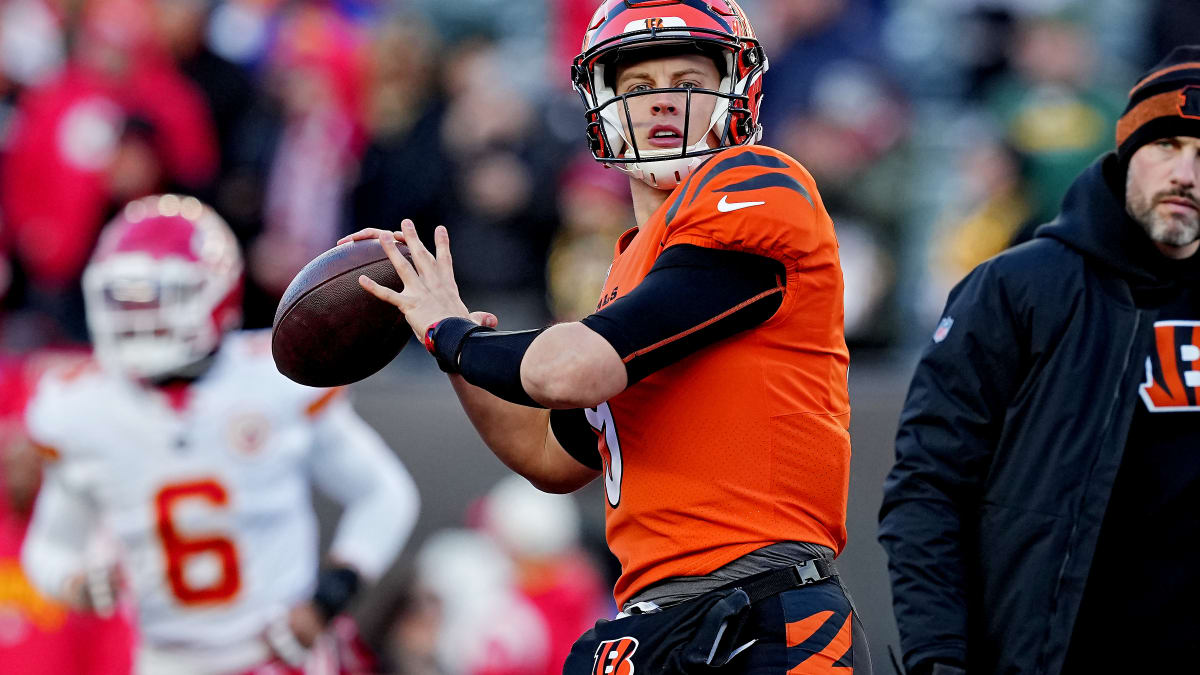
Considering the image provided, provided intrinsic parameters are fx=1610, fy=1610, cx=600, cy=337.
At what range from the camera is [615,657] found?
2.77m

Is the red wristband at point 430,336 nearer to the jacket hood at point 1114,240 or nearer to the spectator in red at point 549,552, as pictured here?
the jacket hood at point 1114,240

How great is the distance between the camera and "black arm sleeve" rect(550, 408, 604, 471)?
3.23 meters

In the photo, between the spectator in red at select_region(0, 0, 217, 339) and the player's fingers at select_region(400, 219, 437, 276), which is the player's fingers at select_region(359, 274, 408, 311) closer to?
the player's fingers at select_region(400, 219, 437, 276)

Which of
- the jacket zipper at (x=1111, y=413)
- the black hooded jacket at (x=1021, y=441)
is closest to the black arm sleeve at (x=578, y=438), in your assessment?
the black hooded jacket at (x=1021, y=441)

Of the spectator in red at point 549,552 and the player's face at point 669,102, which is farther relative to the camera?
the spectator in red at point 549,552

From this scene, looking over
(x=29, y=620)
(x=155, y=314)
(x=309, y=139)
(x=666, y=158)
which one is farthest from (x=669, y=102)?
(x=309, y=139)

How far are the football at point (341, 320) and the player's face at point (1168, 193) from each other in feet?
5.27

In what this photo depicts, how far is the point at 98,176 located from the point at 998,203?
165 inches

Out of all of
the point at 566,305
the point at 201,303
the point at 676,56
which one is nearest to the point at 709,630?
the point at 676,56

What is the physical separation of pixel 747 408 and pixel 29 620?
4.91 meters

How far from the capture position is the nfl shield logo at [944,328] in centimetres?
350

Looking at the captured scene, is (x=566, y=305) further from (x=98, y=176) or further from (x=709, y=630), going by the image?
(x=709, y=630)

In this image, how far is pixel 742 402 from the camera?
2725mm

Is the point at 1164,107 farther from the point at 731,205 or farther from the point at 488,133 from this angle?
the point at 488,133
